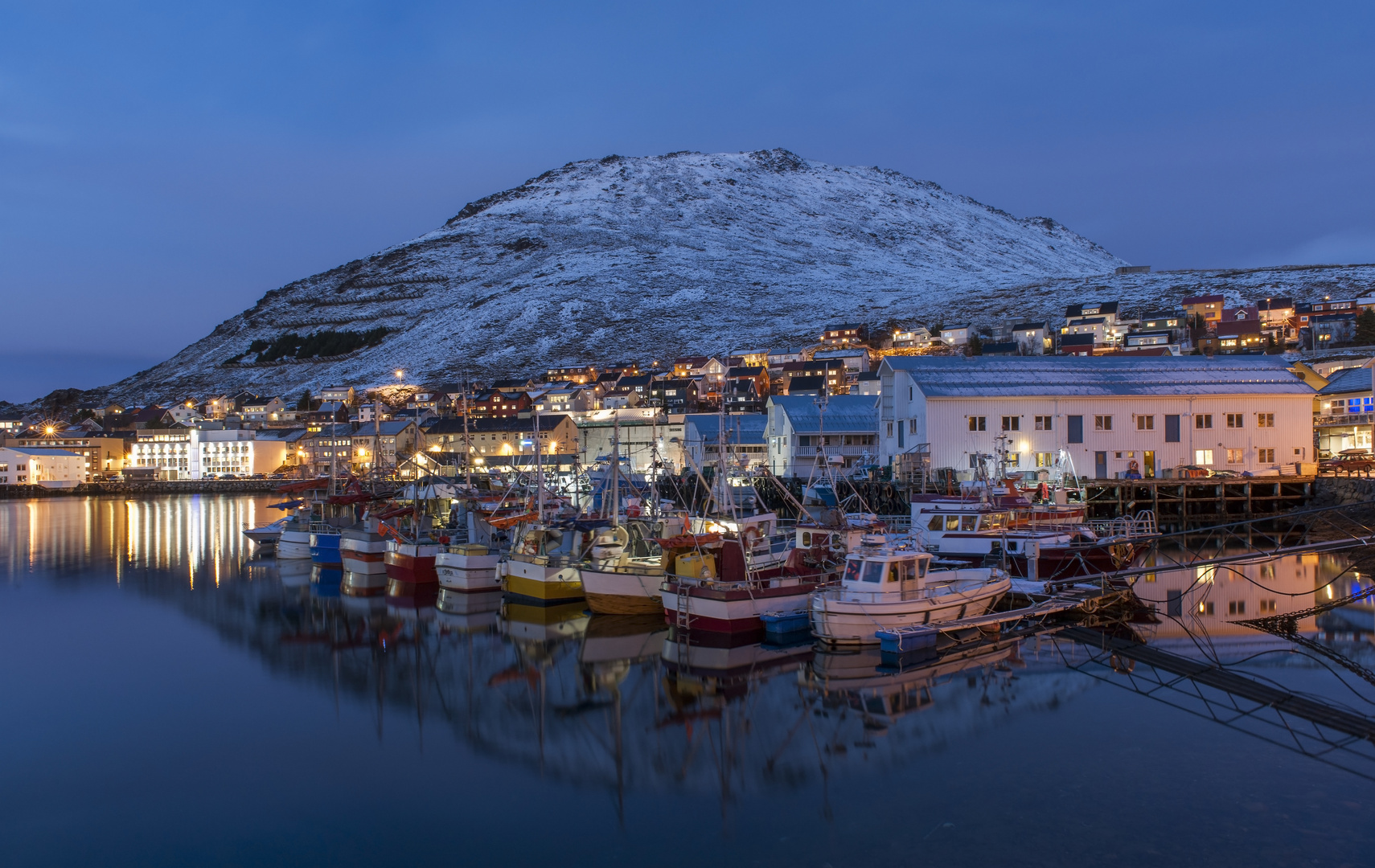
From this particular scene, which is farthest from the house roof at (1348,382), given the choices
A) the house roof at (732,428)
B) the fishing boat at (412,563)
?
the fishing boat at (412,563)

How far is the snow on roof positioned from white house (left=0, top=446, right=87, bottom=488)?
85274 mm

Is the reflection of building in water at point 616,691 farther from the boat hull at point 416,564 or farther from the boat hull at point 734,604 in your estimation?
the boat hull at point 416,564

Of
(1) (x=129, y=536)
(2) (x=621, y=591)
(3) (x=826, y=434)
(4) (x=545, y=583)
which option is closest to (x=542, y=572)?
(4) (x=545, y=583)

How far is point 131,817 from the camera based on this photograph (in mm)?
12273

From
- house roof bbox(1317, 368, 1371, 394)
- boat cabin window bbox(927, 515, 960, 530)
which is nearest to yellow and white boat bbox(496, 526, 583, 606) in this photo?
boat cabin window bbox(927, 515, 960, 530)

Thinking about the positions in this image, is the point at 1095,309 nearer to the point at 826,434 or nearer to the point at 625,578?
the point at 826,434

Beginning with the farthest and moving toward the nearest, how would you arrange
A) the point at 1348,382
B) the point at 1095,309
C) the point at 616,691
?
1. the point at 1095,309
2. the point at 1348,382
3. the point at 616,691

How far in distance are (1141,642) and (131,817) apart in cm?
1681

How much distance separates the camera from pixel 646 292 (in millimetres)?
154000

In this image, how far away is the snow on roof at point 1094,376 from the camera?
40938 millimetres

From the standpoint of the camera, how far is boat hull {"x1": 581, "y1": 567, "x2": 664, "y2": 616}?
74.2ft

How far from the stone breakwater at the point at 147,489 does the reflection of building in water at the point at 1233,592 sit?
256 ft

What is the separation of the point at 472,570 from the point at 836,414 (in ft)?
98.8

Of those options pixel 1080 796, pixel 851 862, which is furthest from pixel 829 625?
pixel 851 862
